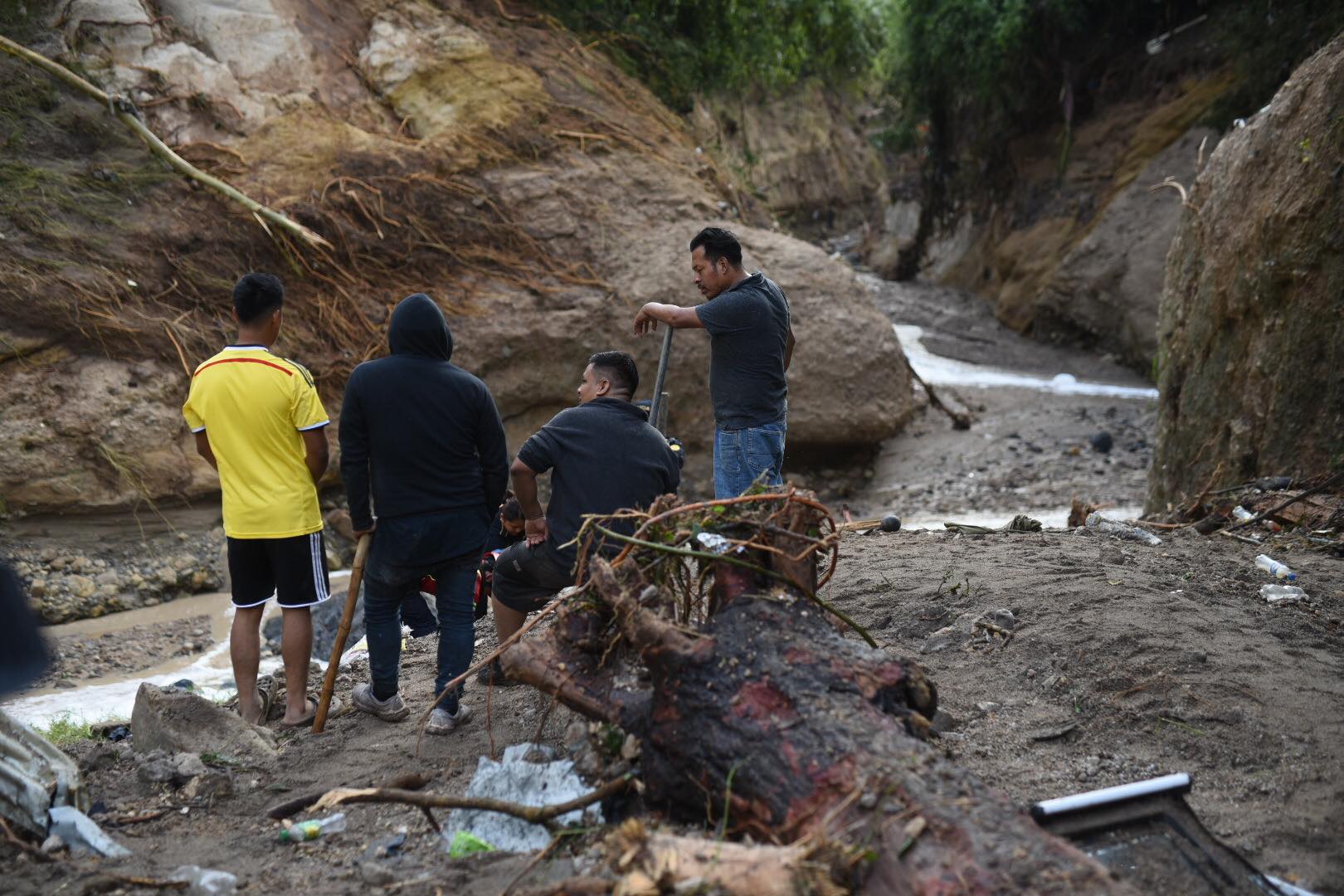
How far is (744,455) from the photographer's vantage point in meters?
4.29

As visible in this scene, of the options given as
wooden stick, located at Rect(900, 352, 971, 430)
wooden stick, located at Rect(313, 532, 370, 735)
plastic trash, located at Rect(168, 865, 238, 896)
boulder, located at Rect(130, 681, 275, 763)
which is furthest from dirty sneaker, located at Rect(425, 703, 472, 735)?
wooden stick, located at Rect(900, 352, 971, 430)

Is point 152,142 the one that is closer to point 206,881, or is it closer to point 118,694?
point 118,694

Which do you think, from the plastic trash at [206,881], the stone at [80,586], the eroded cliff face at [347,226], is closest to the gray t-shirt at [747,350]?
the plastic trash at [206,881]

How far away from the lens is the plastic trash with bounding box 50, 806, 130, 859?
2.63 m

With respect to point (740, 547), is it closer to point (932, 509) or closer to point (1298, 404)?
point (1298, 404)

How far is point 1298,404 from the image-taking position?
17.8 ft

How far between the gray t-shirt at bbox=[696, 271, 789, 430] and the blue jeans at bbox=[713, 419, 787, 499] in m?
0.04

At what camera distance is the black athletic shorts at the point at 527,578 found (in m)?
3.60

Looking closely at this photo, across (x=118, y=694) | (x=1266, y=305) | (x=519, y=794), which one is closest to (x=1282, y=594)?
(x=1266, y=305)

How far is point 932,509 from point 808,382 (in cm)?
158

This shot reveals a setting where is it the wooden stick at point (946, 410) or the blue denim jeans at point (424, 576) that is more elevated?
the blue denim jeans at point (424, 576)

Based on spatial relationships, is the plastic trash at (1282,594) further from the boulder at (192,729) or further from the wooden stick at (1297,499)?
the boulder at (192,729)

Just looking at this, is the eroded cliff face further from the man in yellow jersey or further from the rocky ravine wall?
the man in yellow jersey

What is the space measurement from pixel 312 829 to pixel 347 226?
6430mm
